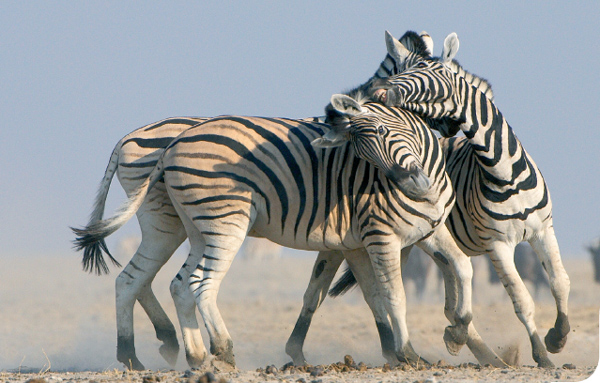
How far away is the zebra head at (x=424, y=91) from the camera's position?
6.29 metres

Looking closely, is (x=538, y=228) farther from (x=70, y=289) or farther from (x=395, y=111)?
(x=70, y=289)

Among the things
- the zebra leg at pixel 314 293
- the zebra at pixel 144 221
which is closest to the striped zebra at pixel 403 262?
the zebra leg at pixel 314 293

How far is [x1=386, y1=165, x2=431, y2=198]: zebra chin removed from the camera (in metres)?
5.88

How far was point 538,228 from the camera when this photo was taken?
22.3ft

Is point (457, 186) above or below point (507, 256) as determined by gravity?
above

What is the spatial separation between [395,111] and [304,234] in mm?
1385

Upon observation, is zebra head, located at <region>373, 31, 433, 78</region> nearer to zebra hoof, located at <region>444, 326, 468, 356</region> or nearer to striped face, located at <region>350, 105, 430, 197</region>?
striped face, located at <region>350, 105, 430, 197</region>

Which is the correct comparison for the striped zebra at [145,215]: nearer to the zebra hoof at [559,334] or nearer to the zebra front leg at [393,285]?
the zebra front leg at [393,285]

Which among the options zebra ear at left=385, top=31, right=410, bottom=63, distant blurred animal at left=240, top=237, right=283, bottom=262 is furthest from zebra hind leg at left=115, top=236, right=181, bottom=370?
distant blurred animal at left=240, top=237, right=283, bottom=262

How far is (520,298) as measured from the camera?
667cm

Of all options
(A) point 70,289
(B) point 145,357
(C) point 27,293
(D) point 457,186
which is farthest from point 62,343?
(A) point 70,289

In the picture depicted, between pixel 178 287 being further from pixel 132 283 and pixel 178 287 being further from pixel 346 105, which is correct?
pixel 346 105

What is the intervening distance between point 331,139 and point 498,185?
177cm

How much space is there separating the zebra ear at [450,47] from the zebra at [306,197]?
3.01ft
